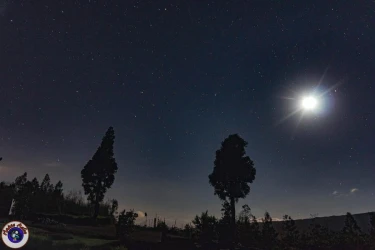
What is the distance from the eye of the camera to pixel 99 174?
41938 mm

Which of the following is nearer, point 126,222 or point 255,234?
point 126,222

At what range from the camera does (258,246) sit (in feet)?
88.3

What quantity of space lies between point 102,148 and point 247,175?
2654 cm

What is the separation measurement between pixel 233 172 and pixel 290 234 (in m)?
11.4

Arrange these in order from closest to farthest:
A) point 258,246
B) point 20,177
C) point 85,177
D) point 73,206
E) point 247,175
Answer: point 258,246 → point 247,175 → point 85,177 → point 73,206 → point 20,177

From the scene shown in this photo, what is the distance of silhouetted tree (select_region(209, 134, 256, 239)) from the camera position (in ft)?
96.9

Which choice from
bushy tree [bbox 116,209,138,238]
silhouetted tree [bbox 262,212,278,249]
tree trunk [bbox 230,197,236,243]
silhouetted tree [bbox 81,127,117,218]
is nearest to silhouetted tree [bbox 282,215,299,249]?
silhouetted tree [bbox 262,212,278,249]

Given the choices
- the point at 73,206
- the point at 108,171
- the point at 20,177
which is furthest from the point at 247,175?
the point at 20,177

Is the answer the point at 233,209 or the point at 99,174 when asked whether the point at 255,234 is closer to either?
the point at 233,209

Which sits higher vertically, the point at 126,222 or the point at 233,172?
the point at 233,172

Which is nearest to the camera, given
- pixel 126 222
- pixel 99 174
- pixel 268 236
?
pixel 126 222

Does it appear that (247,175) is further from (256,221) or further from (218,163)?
(256,221)

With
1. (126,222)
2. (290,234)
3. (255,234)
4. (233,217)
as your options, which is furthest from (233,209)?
(126,222)

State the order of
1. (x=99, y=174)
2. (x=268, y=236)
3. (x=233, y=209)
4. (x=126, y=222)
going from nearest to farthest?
(x=126, y=222), (x=268, y=236), (x=233, y=209), (x=99, y=174)
